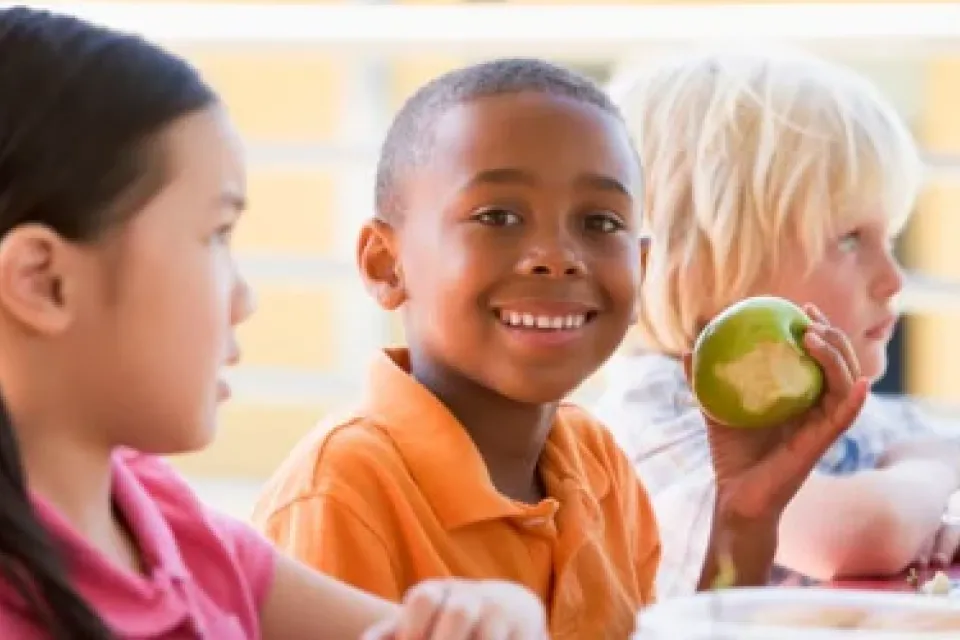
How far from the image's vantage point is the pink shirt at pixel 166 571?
1.04m

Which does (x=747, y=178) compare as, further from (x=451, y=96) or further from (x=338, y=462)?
(x=338, y=462)

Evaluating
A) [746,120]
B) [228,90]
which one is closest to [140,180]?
[746,120]

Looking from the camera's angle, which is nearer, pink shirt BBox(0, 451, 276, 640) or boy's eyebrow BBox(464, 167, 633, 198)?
pink shirt BBox(0, 451, 276, 640)

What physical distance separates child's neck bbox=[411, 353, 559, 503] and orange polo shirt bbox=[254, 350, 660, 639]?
25 millimetres

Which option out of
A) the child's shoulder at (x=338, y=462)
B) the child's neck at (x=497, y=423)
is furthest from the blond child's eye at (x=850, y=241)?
the child's shoulder at (x=338, y=462)

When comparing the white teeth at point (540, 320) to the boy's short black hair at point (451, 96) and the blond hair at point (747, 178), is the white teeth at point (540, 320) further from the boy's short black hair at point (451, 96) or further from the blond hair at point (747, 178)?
the blond hair at point (747, 178)

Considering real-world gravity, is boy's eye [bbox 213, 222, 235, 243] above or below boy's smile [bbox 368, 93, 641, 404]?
above

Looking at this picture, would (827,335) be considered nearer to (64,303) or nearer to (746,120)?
(746,120)

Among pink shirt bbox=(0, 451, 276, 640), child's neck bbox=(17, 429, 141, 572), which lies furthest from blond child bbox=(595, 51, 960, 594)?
child's neck bbox=(17, 429, 141, 572)

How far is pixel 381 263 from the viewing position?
1.52m

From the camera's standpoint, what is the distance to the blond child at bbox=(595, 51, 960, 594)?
1.84 meters

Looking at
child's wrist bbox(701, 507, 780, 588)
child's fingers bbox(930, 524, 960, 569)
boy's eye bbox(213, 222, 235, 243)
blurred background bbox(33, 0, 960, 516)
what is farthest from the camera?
blurred background bbox(33, 0, 960, 516)

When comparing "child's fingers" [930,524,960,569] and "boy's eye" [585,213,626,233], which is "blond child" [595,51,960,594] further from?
"boy's eye" [585,213,626,233]

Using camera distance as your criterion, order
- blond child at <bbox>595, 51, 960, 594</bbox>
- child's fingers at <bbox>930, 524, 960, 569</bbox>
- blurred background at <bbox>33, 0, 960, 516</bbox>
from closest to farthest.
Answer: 1. child's fingers at <bbox>930, 524, 960, 569</bbox>
2. blond child at <bbox>595, 51, 960, 594</bbox>
3. blurred background at <bbox>33, 0, 960, 516</bbox>
